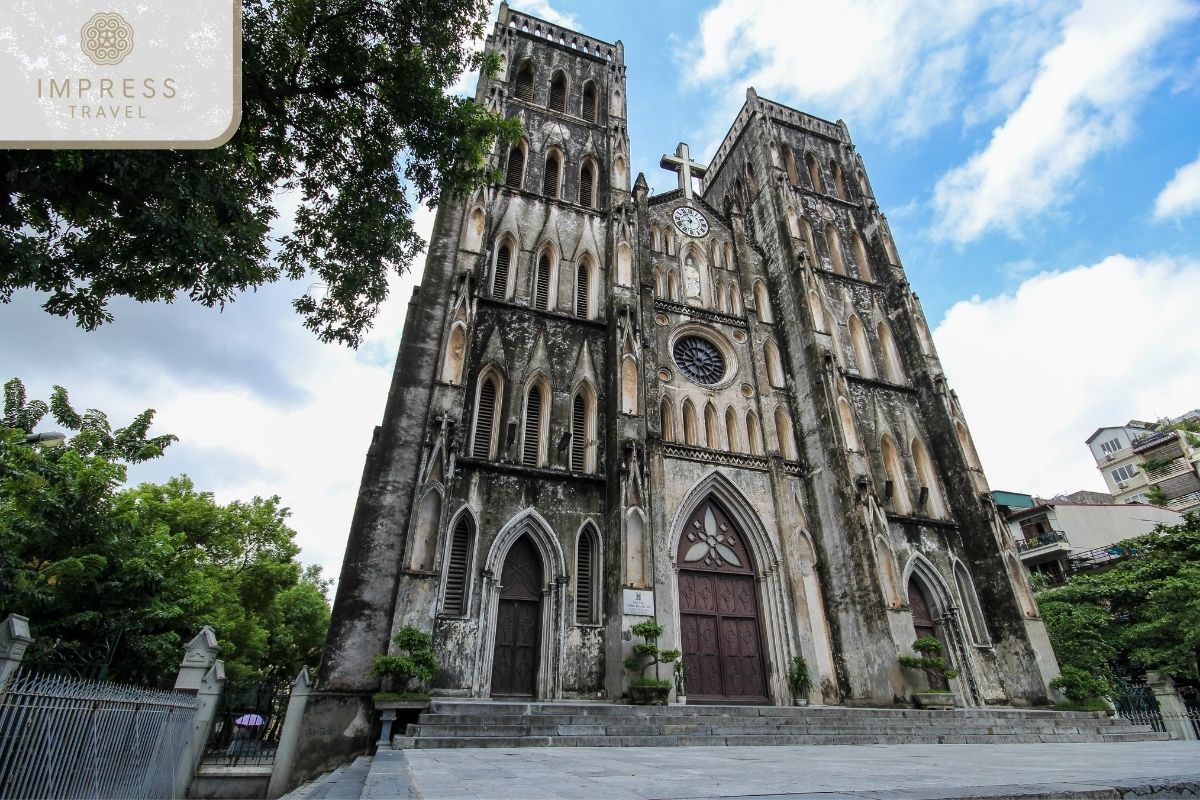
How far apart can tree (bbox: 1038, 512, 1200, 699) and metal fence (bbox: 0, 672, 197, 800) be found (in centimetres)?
1790

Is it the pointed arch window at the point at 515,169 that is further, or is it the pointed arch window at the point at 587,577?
the pointed arch window at the point at 515,169

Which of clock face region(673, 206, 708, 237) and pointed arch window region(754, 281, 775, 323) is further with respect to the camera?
clock face region(673, 206, 708, 237)

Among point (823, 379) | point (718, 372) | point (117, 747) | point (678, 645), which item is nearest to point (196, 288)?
point (117, 747)

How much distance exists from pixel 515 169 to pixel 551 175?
1278mm

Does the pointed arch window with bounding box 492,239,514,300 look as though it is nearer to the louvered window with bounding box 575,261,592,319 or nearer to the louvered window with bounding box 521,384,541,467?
the louvered window with bounding box 575,261,592,319

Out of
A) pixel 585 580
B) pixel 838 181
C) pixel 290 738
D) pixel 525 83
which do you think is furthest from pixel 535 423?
pixel 838 181

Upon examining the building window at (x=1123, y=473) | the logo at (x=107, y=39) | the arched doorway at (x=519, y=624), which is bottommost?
the arched doorway at (x=519, y=624)

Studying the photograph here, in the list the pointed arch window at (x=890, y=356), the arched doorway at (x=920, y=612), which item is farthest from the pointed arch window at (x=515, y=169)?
the arched doorway at (x=920, y=612)

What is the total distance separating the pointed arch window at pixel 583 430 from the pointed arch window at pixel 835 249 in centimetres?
1164

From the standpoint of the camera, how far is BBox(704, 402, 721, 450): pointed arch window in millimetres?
16781

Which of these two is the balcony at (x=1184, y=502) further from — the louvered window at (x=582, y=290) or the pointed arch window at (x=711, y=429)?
the louvered window at (x=582, y=290)

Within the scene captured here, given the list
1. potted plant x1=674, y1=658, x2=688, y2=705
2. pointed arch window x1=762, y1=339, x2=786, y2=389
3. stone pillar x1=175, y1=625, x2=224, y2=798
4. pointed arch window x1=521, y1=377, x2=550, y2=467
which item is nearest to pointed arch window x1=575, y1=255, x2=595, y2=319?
pointed arch window x1=521, y1=377, x2=550, y2=467

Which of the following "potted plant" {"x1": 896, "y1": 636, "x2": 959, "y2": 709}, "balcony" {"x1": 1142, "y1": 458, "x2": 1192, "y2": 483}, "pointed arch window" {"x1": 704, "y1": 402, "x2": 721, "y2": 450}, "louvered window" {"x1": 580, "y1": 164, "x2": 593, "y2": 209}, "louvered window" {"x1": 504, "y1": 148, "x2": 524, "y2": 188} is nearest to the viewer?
"potted plant" {"x1": 896, "y1": 636, "x2": 959, "y2": 709}

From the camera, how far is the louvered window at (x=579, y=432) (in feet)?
48.9
